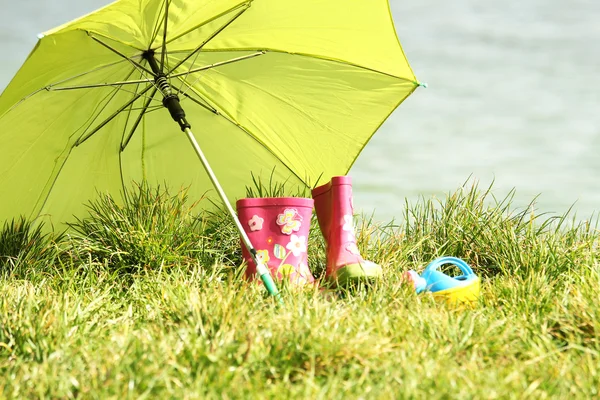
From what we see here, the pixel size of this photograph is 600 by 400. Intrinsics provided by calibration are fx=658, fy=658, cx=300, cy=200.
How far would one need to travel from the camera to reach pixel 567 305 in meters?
3.05

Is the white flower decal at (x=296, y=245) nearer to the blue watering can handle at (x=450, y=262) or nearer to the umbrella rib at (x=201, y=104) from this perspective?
the blue watering can handle at (x=450, y=262)

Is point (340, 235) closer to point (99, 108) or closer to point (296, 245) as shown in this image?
point (296, 245)

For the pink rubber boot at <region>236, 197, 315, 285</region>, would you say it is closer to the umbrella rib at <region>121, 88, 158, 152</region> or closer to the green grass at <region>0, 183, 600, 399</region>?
the green grass at <region>0, 183, 600, 399</region>

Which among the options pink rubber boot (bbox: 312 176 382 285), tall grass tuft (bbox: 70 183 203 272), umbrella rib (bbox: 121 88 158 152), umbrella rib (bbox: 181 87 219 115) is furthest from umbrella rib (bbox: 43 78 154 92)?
pink rubber boot (bbox: 312 176 382 285)

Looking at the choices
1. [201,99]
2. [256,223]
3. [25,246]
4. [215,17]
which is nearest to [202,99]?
[201,99]

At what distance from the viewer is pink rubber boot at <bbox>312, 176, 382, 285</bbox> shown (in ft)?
11.7

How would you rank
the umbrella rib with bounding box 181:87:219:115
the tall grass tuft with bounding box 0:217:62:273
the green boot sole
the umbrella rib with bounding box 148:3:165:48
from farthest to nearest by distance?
the tall grass tuft with bounding box 0:217:62:273 < the umbrella rib with bounding box 181:87:219:115 < the umbrella rib with bounding box 148:3:165:48 < the green boot sole

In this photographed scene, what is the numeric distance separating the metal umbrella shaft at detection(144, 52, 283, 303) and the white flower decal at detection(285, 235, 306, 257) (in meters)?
0.20

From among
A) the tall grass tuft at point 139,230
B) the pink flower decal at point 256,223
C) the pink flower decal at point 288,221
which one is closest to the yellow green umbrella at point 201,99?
the tall grass tuft at point 139,230

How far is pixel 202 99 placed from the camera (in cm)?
433

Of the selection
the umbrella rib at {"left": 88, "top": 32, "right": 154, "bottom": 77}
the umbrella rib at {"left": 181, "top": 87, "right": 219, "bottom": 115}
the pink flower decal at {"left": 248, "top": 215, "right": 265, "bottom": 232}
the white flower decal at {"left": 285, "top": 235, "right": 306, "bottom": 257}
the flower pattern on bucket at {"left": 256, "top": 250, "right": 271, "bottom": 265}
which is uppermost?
the umbrella rib at {"left": 88, "top": 32, "right": 154, "bottom": 77}

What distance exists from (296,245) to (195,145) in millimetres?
797

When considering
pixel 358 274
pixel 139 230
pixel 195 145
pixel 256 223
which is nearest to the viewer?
pixel 358 274

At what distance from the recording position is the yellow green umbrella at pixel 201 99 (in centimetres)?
378
